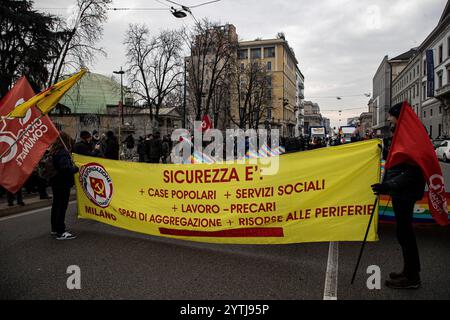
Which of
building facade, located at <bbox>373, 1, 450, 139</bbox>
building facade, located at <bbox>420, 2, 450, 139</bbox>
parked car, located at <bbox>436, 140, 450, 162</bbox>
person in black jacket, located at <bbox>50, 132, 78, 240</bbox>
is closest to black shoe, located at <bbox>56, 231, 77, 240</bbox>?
person in black jacket, located at <bbox>50, 132, 78, 240</bbox>

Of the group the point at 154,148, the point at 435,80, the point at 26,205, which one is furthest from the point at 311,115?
the point at 26,205

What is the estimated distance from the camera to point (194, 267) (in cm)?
431

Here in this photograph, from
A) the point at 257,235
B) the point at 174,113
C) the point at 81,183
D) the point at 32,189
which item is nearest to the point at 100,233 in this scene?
the point at 81,183

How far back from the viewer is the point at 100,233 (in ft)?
19.8

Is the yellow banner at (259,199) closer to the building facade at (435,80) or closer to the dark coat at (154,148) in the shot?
the dark coat at (154,148)

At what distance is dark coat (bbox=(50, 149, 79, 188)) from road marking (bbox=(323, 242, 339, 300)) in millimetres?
4200

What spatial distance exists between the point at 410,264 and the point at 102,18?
24.1m

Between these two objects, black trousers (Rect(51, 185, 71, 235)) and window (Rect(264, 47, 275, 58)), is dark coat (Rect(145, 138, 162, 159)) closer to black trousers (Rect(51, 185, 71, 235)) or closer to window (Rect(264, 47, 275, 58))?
black trousers (Rect(51, 185, 71, 235))

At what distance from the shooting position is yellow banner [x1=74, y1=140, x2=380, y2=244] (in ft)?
14.4

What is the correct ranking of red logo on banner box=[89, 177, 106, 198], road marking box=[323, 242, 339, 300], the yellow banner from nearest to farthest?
1. road marking box=[323, 242, 339, 300]
2. the yellow banner
3. red logo on banner box=[89, 177, 106, 198]

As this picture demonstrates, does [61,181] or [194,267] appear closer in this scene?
[194,267]

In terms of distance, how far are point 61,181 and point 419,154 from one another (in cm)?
529

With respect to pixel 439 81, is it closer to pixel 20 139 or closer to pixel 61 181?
pixel 61 181

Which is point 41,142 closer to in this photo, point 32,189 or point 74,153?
point 74,153
